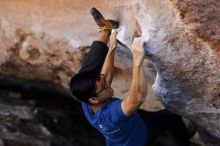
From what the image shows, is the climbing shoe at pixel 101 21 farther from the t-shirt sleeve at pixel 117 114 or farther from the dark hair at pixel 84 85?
the t-shirt sleeve at pixel 117 114

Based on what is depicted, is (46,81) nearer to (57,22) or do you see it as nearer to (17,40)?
(17,40)

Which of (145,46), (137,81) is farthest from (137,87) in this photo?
(145,46)

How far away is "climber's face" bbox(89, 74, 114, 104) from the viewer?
1.89 metres

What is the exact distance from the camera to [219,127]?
6.49ft

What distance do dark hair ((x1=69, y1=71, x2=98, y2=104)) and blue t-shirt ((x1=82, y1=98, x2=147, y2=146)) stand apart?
10cm

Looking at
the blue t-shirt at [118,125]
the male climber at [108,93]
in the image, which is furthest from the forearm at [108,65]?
the blue t-shirt at [118,125]

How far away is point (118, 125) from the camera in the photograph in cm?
190

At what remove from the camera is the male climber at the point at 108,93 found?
1772mm

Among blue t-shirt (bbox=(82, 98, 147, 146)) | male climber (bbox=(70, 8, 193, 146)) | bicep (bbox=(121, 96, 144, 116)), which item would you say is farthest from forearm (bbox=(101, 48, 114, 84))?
bicep (bbox=(121, 96, 144, 116))

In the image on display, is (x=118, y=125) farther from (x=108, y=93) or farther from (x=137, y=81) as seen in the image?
(x=137, y=81)

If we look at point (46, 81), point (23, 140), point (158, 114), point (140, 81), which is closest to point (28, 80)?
point (46, 81)

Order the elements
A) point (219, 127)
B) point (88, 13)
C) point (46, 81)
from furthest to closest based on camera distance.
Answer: point (46, 81) < point (88, 13) < point (219, 127)

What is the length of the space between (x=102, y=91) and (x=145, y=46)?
252 millimetres

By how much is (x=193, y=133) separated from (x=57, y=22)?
0.83 m
